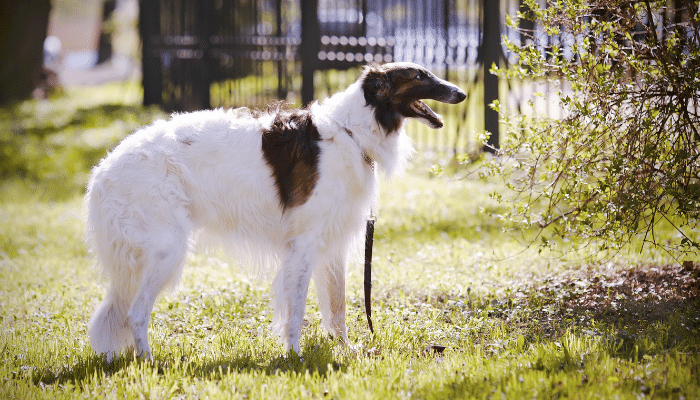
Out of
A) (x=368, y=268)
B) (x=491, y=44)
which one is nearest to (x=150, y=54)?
(x=491, y=44)

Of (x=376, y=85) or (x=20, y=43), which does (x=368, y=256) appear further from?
(x=20, y=43)

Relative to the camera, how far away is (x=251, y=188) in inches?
162

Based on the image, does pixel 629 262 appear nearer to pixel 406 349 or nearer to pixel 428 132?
pixel 406 349

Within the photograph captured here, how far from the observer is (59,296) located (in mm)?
5750

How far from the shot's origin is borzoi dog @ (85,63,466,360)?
3.98 meters

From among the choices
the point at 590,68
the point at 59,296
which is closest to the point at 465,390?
the point at 590,68

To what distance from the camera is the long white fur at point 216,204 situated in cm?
398

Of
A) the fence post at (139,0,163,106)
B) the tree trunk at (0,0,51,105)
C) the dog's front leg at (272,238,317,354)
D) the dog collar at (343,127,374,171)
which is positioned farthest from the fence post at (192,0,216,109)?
the dog's front leg at (272,238,317,354)

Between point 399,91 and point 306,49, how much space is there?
7.82 metres

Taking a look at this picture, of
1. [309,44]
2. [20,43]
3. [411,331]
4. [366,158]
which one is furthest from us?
[20,43]

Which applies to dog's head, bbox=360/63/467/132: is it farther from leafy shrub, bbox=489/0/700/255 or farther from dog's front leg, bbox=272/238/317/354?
dog's front leg, bbox=272/238/317/354

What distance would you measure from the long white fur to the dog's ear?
0.18 feet

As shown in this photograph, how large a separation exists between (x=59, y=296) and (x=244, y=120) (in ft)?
9.12

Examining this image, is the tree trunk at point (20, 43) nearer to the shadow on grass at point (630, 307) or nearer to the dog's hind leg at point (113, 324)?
the dog's hind leg at point (113, 324)
